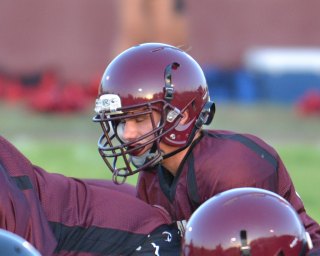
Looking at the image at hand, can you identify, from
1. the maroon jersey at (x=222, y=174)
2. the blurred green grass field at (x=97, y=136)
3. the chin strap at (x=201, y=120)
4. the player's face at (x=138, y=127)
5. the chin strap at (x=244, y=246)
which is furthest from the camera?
the blurred green grass field at (x=97, y=136)

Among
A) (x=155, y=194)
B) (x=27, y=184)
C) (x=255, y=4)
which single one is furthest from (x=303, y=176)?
(x=255, y=4)

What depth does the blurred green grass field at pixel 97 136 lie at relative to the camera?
839cm

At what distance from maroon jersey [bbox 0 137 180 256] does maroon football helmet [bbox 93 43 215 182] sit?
16 centimetres

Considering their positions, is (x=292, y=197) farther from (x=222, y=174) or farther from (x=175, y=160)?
(x=175, y=160)

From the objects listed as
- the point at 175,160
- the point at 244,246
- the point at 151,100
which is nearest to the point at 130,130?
the point at 151,100

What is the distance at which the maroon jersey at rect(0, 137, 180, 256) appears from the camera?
12.5 feet

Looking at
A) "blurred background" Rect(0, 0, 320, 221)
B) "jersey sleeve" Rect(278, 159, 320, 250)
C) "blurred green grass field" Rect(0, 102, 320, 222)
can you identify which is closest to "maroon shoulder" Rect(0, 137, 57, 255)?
"jersey sleeve" Rect(278, 159, 320, 250)

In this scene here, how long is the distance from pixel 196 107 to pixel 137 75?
0.31m

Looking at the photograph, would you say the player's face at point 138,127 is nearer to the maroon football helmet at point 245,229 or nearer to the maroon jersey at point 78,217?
the maroon jersey at point 78,217

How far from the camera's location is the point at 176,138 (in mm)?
4215

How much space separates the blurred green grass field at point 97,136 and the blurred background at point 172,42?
3 cm

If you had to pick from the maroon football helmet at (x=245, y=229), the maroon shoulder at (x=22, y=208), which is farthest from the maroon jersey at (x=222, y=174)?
the maroon shoulder at (x=22, y=208)

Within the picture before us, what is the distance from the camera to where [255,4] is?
13.3 meters

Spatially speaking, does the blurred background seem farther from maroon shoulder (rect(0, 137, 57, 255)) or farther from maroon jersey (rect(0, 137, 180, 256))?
maroon shoulder (rect(0, 137, 57, 255))
